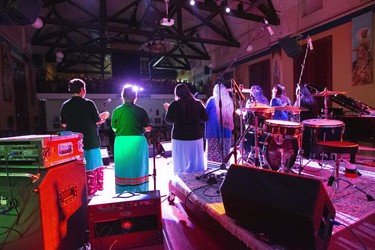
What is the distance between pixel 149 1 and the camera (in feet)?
27.9

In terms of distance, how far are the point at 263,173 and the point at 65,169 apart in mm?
1607

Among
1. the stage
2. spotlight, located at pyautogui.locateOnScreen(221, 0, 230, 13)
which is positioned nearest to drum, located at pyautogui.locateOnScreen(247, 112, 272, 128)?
the stage

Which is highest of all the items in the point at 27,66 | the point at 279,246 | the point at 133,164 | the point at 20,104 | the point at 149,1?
the point at 149,1

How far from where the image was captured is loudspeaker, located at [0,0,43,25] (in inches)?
109

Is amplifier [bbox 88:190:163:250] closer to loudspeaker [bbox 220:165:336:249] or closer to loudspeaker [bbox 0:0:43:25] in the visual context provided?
loudspeaker [bbox 220:165:336:249]

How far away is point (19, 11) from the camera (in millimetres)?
2857

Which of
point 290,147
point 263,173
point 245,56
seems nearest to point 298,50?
point 290,147

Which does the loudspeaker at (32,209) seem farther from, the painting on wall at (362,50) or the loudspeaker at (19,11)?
the painting on wall at (362,50)

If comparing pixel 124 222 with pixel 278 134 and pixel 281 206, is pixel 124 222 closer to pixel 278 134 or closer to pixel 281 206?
pixel 281 206

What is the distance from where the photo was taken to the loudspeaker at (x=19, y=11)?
278 centimetres

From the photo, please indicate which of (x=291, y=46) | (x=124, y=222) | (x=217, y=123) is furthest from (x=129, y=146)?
(x=291, y=46)

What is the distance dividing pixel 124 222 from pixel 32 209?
70 cm

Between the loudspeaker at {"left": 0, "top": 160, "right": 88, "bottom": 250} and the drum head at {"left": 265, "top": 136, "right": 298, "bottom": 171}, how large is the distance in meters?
2.88

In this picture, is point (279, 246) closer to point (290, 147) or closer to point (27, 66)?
point (290, 147)
